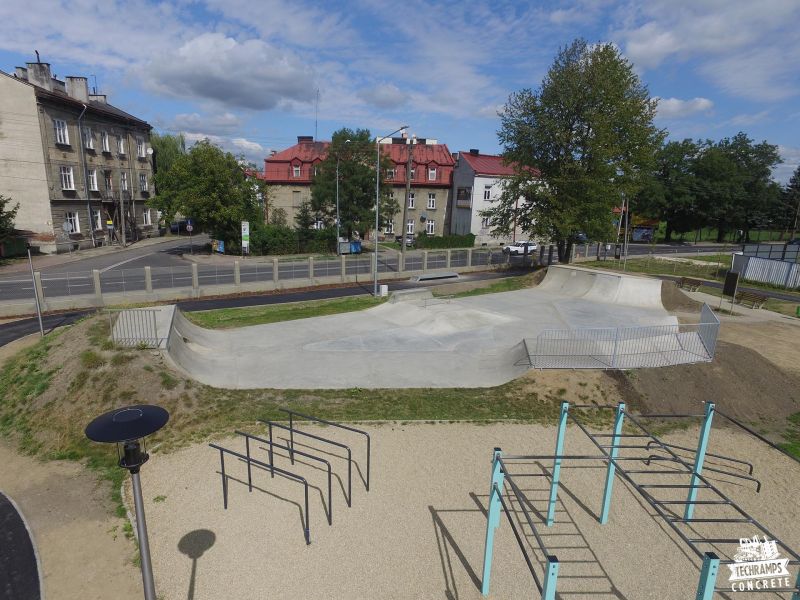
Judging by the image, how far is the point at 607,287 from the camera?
27172 millimetres

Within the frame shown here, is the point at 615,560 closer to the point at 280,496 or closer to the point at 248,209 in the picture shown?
the point at 280,496

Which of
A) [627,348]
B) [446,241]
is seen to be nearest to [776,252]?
[446,241]

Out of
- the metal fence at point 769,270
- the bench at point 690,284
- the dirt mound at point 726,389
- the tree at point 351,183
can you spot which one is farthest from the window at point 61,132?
the metal fence at point 769,270

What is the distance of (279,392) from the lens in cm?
1422

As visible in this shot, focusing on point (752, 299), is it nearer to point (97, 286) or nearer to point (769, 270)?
point (769, 270)

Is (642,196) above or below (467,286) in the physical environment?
above

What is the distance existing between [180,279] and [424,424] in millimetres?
21545

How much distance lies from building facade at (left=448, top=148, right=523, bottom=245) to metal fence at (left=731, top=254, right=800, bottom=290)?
22956 mm

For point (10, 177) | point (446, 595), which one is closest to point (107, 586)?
point (446, 595)

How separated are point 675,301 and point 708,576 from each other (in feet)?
80.2

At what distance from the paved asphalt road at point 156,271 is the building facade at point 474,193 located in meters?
15.1

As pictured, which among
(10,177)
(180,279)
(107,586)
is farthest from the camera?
(10,177)

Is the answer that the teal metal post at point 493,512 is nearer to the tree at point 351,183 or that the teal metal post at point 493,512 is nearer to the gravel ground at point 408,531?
the gravel ground at point 408,531

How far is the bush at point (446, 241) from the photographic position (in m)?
54.2
